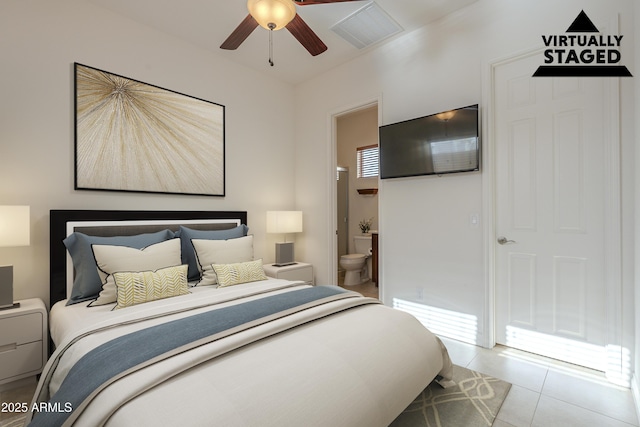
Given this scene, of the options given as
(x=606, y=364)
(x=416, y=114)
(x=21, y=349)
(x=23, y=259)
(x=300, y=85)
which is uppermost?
(x=300, y=85)

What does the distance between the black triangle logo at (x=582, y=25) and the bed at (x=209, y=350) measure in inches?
95.5

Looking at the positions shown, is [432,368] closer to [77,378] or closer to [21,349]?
[77,378]

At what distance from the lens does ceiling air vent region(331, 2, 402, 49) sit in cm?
277

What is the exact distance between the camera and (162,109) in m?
3.06

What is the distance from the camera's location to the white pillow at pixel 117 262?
2074mm

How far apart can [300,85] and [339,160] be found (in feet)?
6.26

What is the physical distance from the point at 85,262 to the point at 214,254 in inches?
35.5

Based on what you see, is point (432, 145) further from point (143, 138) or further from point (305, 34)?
point (143, 138)

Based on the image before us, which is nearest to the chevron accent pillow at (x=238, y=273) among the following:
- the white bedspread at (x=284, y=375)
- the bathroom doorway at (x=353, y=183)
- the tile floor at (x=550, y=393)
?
the white bedspread at (x=284, y=375)

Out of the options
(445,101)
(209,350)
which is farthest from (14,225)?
(445,101)

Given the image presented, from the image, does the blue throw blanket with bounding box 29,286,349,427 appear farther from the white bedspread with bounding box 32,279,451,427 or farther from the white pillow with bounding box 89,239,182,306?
the white pillow with bounding box 89,239,182,306

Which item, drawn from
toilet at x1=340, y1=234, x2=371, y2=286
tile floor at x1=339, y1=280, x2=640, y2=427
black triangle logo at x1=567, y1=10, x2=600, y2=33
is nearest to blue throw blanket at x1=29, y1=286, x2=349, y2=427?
tile floor at x1=339, y1=280, x2=640, y2=427

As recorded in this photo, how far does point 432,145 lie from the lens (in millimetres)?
2898

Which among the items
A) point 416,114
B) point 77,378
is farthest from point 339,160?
point 77,378
